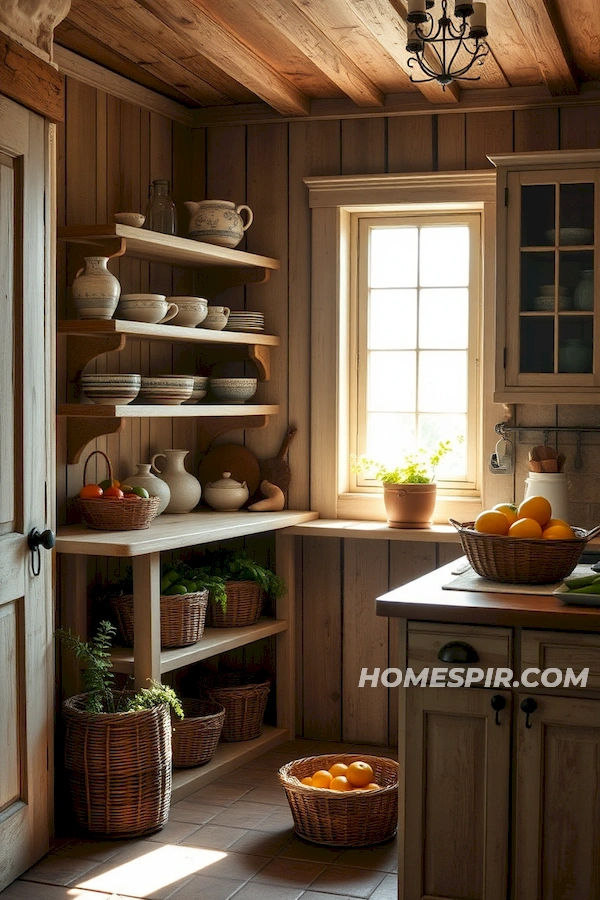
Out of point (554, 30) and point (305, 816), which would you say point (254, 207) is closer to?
point (554, 30)

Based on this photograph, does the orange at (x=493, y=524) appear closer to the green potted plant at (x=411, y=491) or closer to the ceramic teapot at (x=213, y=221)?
the green potted plant at (x=411, y=491)

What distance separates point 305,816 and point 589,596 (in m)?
1.34

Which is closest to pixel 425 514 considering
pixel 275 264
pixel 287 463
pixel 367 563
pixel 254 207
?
pixel 367 563

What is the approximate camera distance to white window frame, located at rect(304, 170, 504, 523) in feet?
14.4

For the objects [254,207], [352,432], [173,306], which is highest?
[254,207]

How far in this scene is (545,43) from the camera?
142 inches

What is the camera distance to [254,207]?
4.67 m

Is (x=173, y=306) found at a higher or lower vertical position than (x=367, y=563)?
higher

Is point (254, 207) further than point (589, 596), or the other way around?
point (254, 207)

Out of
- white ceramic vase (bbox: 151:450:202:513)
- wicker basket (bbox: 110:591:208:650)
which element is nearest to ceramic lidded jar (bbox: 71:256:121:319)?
white ceramic vase (bbox: 151:450:202:513)

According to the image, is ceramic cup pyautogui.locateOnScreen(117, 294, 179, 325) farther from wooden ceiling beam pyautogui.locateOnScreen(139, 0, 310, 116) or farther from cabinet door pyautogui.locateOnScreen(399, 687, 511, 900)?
cabinet door pyautogui.locateOnScreen(399, 687, 511, 900)

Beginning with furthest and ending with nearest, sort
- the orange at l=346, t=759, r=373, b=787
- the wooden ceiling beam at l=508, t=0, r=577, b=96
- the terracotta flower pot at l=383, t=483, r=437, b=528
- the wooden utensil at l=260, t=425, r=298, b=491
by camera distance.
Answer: the wooden utensil at l=260, t=425, r=298, b=491
the terracotta flower pot at l=383, t=483, r=437, b=528
the orange at l=346, t=759, r=373, b=787
the wooden ceiling beam at l=508, t=0, r=577, b=96

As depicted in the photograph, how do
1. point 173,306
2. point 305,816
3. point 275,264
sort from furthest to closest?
point 275,264 → point 173,306 → point 305,816

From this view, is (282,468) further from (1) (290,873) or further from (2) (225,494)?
(1) (290,873)
